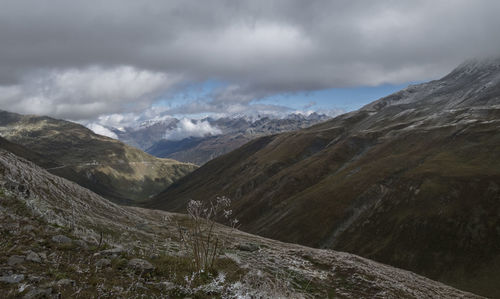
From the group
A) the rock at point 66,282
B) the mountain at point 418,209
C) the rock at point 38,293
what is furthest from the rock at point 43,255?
the mountain at point 418,209

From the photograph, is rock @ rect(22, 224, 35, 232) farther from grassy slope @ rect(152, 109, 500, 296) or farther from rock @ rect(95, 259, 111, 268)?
grassy slope @ rect(152, 109, 500, 296)

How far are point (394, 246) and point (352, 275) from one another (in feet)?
279

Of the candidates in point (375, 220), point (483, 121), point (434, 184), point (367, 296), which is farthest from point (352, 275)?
point (483, 121)

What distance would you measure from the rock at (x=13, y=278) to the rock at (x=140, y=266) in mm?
4267

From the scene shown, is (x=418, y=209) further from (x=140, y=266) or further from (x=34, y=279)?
(x=34, y=279)

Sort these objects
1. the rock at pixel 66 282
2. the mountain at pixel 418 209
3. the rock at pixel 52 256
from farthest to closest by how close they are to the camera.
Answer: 1. the mountain at pixel 418 209
2. the rock at pixel 52 256
3. the rock at pixel 66 282

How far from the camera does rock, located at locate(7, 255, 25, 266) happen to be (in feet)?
35.2

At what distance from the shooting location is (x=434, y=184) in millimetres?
116938

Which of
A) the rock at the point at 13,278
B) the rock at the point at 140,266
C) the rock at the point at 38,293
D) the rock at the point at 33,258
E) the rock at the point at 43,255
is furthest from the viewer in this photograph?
the rock at the point at 140,266

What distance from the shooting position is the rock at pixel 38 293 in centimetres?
894

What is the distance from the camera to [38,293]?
9109 millimetres

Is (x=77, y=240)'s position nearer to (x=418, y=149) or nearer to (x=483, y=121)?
(x=418, y=149)

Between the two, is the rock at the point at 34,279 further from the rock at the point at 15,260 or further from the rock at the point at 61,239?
the rock at the point at 61,239

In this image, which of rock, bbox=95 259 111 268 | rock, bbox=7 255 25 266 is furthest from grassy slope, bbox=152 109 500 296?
rock, bbox=7 255 25 266
